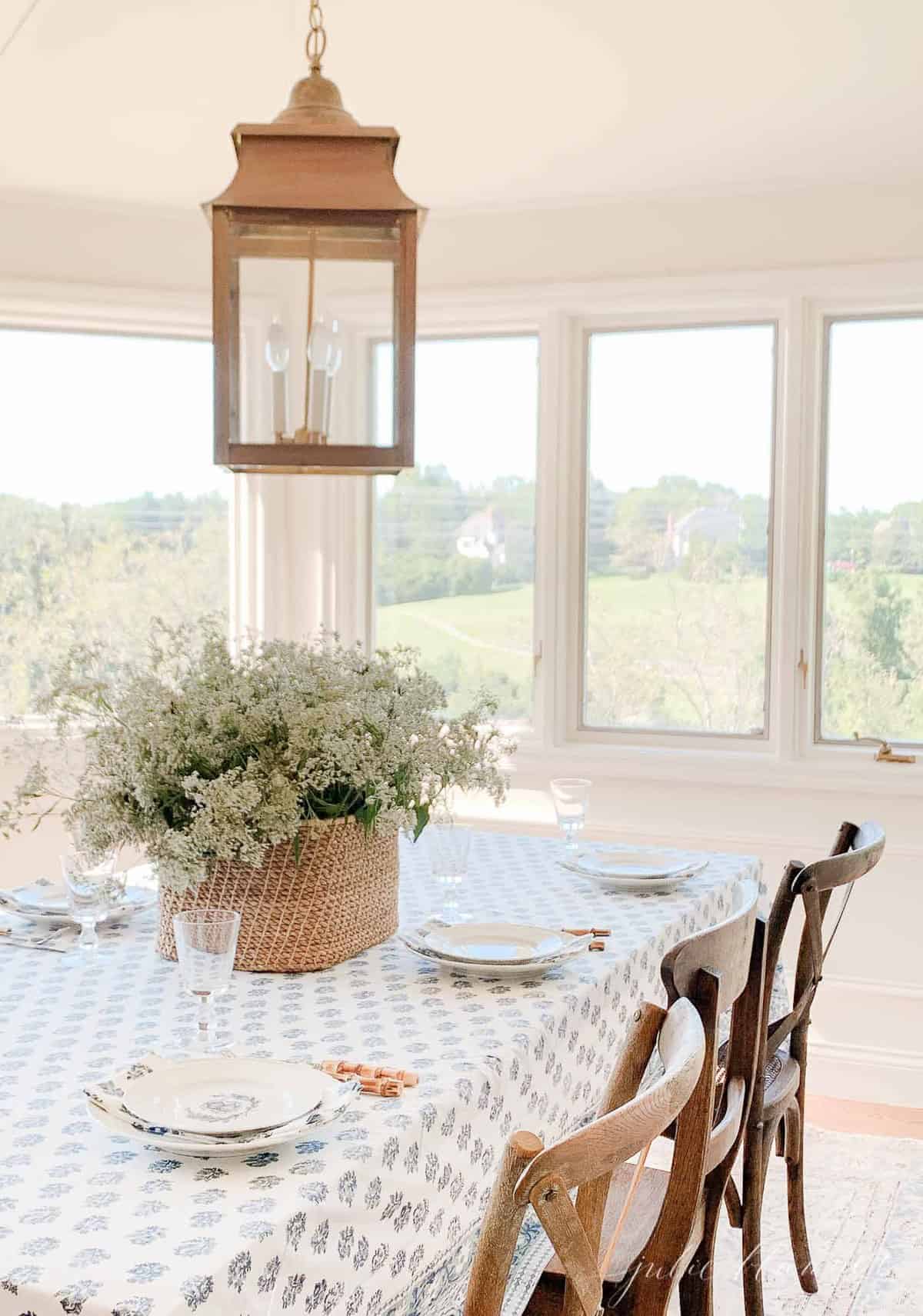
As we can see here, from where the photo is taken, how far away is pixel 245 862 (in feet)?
6.15

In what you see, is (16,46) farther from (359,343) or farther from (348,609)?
(348,609)

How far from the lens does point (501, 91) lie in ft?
10.1

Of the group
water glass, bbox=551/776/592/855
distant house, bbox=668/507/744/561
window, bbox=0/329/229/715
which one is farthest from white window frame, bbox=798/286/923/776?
window, bbox=0/329/229/715

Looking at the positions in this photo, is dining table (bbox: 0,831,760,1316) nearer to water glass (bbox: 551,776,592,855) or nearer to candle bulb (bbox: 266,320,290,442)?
water glass (bbox: 551,776,592,855)

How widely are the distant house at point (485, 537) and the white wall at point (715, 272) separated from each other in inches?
21.3

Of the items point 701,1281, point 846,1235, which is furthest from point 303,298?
point 846,1235

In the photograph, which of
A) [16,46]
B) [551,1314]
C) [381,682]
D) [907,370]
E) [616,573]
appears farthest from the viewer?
[616,573]

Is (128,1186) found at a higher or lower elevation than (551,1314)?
higher

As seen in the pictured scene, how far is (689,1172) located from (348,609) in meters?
2.92

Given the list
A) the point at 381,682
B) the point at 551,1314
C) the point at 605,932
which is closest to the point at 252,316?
the point at 381,682

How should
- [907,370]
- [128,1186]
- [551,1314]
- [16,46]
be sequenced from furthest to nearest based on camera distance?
[907,370]
[16,46]
[551,1314]
[128,1186]

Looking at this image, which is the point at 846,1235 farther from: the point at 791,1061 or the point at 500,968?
the point at 500,968

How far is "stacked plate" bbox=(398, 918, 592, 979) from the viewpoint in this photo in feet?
6.10

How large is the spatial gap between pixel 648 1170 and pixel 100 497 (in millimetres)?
2891
